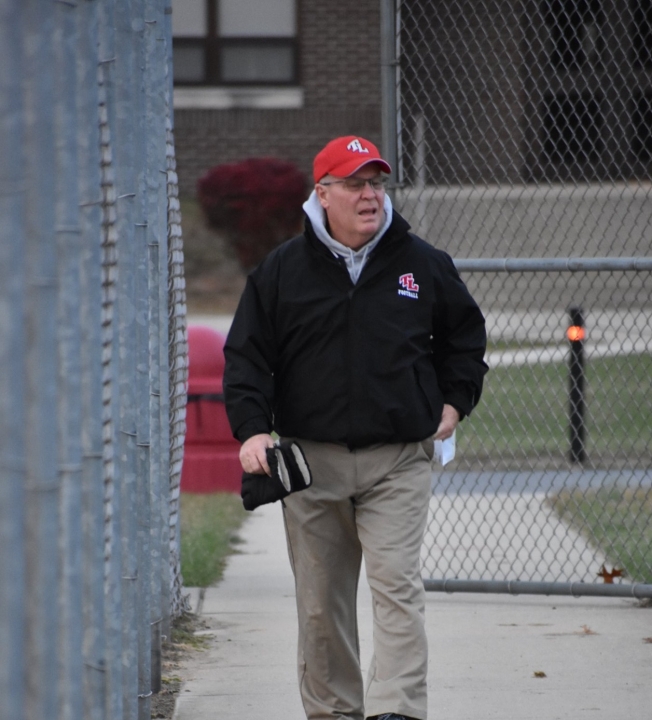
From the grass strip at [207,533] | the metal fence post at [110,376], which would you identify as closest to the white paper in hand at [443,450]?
the metal fence post at [110,376]

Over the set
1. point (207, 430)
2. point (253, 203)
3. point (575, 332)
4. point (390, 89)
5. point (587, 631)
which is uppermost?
point (390, 89)

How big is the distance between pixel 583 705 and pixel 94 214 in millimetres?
2889

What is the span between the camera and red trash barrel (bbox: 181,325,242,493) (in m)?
8.57

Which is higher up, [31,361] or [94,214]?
[94,214]

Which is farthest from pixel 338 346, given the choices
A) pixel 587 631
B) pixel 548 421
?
pixel 548 421

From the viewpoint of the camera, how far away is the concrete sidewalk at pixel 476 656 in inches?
184

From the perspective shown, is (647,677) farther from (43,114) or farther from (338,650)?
(43,114)

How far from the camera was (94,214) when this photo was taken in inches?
108

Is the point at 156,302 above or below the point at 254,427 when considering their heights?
above

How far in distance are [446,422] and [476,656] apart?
151cm

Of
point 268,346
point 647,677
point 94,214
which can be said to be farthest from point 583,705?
point 94,214

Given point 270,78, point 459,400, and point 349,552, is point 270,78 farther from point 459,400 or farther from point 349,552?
point 349,552

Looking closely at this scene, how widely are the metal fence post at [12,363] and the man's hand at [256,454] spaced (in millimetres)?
1831

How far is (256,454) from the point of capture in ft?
12.9
